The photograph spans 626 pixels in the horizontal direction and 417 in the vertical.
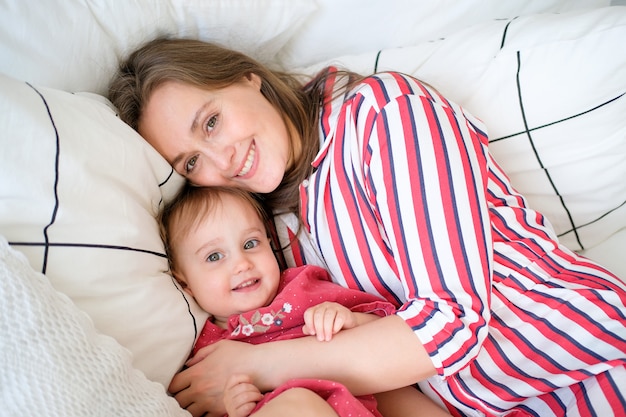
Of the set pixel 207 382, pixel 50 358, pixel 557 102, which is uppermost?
pixel 557 102

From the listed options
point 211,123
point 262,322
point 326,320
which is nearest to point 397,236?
point 326,320

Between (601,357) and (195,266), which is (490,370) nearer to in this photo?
(601,357)

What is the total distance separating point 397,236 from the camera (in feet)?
2.98

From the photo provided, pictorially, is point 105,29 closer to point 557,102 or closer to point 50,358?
point 50,358

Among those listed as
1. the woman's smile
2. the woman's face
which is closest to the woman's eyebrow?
the woman's face

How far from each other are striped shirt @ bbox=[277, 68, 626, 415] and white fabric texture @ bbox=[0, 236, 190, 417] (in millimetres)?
482

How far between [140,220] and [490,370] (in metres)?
0.70

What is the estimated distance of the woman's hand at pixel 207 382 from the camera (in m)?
0.97

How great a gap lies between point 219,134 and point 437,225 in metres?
0.46

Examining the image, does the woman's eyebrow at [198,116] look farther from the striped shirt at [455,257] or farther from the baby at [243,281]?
the striped shirt at [455,257]

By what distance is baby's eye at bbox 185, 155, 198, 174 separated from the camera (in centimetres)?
109

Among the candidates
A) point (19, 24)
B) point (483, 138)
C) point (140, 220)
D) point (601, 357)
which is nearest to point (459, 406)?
point (601, 357)

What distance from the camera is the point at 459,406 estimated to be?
985 millimetres

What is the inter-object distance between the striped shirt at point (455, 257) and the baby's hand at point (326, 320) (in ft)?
0.36
